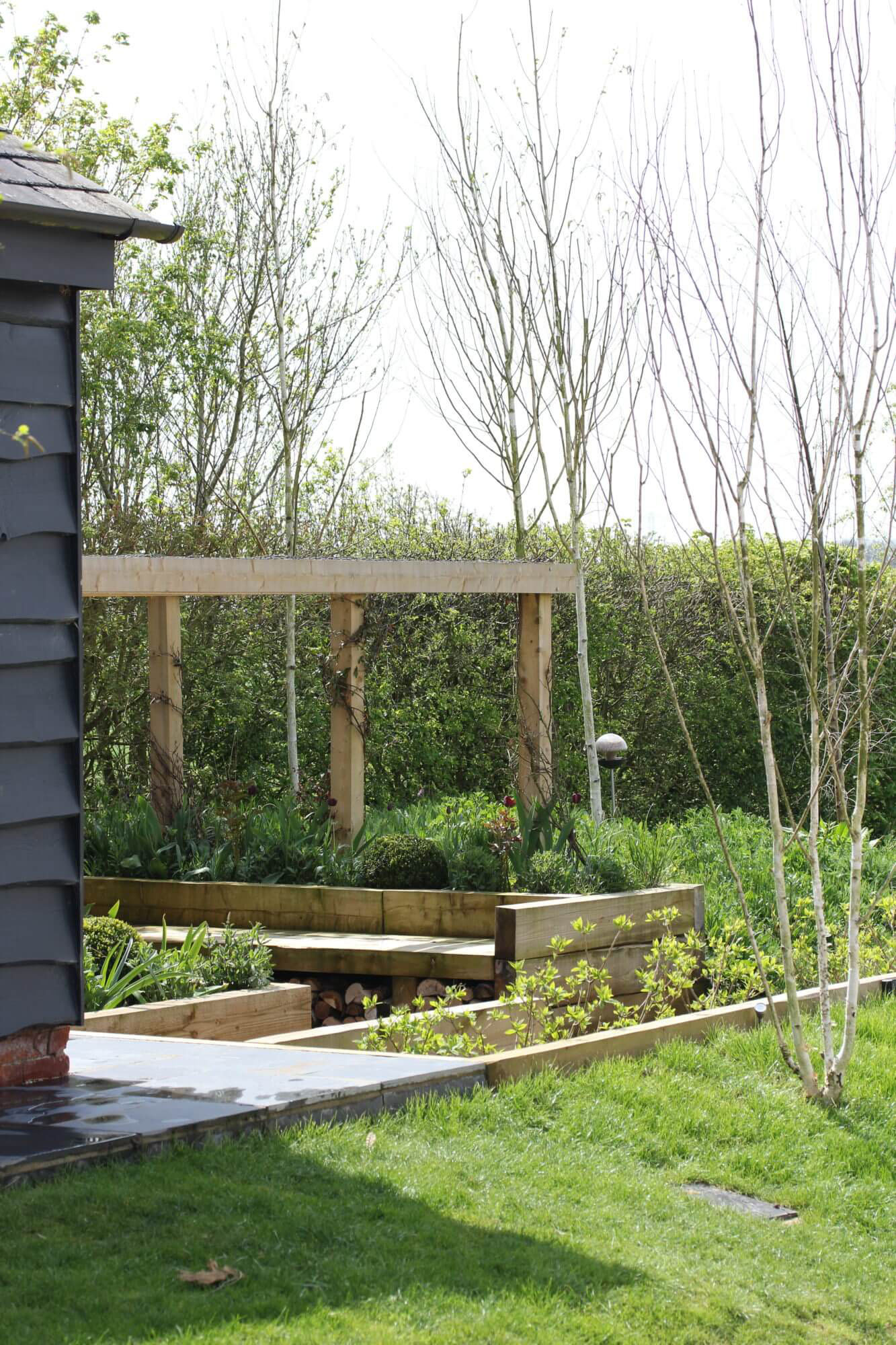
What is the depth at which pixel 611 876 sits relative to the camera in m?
7.16

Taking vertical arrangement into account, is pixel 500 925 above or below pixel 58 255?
below

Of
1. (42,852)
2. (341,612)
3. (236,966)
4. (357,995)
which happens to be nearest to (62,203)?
(42,852)

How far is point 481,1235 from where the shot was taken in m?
A: 3.18

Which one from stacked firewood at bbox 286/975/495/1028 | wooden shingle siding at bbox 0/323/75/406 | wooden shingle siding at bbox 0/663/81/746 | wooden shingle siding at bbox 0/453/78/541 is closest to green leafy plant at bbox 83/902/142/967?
stacked firewood at bbox 286/975/495/1028

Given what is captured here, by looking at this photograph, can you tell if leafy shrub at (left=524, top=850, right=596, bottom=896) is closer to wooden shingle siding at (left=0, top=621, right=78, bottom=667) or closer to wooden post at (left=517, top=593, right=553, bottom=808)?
wooden post at (left=517, top=593, right=553, bottom=808)

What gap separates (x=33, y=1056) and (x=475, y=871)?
3.48m

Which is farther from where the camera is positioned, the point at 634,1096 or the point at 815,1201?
the point at 634,1096

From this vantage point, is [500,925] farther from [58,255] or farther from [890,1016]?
[58,255]

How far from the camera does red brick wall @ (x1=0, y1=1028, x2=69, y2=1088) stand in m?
4.12

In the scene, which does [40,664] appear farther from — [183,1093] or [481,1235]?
[481,1235]

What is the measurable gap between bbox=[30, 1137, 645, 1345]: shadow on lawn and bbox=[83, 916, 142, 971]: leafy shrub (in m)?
2.49

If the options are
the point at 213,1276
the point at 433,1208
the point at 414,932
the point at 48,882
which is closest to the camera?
the point at 213,1276

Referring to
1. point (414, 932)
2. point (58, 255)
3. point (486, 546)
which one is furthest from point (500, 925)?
point (486, 546)

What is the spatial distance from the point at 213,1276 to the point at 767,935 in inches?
190
